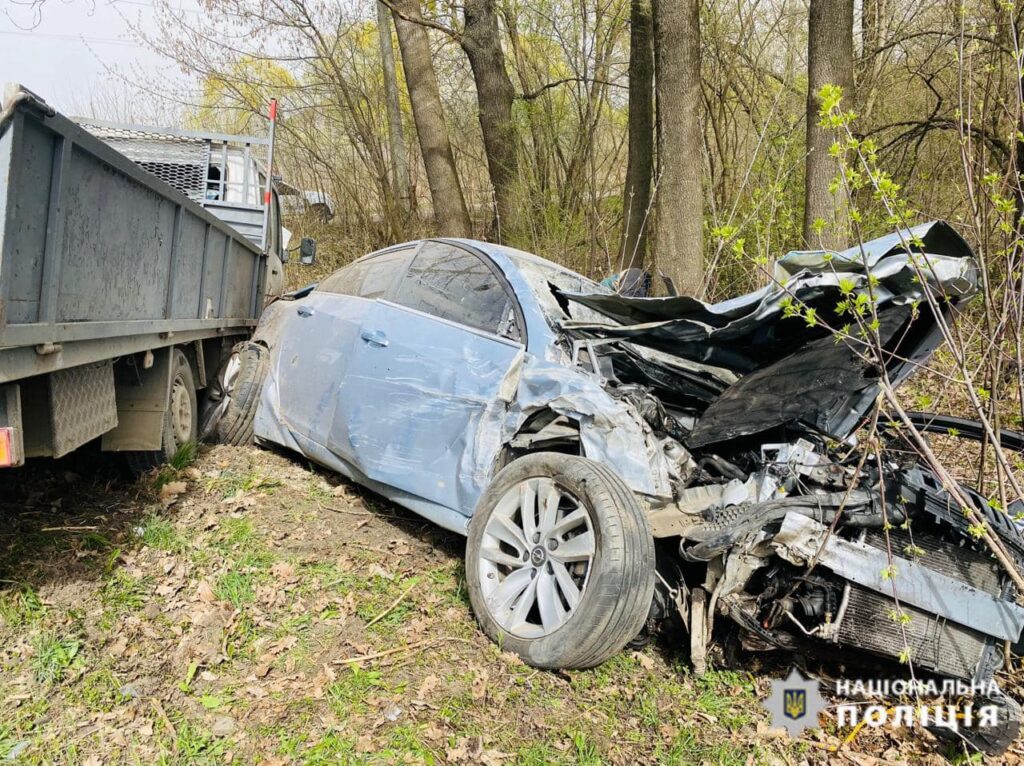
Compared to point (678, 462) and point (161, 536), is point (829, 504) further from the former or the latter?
point (161, 536)

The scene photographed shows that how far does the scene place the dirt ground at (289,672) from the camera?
2.37 m

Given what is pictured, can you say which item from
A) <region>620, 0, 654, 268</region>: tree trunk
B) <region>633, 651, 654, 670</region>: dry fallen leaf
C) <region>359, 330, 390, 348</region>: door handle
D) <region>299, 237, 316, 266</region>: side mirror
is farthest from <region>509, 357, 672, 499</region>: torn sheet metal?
<region>620, 0, 654, 268</region>: tree trunk

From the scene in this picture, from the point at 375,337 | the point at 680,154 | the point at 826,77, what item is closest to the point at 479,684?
the point at 375,337

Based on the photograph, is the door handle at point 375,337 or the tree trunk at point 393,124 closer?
the door handle at point 375,337

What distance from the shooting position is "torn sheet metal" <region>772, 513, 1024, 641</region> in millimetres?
2436

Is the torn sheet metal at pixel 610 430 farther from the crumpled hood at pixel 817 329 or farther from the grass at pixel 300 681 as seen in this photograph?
the grass at pixel 300 681

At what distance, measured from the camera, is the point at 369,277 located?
4738 millimetres

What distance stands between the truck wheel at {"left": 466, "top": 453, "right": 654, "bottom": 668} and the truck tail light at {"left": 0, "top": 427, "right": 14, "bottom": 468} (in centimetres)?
180

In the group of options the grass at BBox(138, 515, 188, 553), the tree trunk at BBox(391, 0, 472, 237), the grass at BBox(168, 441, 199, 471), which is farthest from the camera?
the tree trunk at BBox(391, 0, 472, 237)

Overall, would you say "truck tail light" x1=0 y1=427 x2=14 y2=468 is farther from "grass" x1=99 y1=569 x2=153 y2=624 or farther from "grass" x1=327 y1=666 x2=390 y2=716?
"grass" x1=327 y1=666 x2=390 y2=716

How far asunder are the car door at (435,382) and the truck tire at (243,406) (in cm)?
116

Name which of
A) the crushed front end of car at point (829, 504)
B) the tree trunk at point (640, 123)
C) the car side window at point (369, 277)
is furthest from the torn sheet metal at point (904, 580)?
the tree trunk at point (640, 123)

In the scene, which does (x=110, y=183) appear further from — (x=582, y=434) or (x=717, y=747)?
(x=717, y=747)

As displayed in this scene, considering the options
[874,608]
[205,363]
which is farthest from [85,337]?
[874,608]
